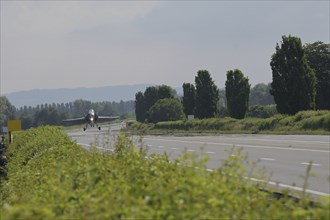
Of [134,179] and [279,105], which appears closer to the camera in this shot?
[134,179]

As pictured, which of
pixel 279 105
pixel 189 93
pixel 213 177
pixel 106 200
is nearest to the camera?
pixel 106 200

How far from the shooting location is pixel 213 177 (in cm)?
540

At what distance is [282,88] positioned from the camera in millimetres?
49438

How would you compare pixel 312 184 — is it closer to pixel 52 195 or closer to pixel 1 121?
pixel 52 195

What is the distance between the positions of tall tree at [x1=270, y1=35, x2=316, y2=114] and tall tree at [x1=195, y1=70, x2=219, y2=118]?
2171 cm

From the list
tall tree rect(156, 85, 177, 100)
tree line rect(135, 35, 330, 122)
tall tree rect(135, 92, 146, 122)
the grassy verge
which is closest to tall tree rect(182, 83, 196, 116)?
tree line rect(135, 35, 330, 122)

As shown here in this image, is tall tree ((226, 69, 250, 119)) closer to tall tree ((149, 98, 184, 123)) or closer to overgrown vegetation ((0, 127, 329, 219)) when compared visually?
tall tree ((149, 98, 184, 123))

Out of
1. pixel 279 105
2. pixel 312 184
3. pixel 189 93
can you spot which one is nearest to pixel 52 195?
pixel 312 184

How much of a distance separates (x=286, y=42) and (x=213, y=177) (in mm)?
46266

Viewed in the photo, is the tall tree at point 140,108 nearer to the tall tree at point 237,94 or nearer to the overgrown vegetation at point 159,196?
the tall tree at point 237,94

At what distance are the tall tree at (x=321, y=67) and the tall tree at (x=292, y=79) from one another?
56.1ft

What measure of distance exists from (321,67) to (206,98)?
16.1 meters

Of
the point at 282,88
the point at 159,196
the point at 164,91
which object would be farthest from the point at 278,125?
the point at 164,91

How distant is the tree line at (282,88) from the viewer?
48.7m
